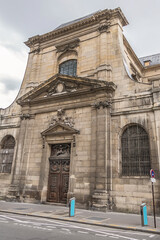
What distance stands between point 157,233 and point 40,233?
144 inches

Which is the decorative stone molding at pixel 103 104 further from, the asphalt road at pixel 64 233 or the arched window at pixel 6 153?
the arched window at pixel 6 153

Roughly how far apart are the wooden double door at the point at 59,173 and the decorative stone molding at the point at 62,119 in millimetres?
1522

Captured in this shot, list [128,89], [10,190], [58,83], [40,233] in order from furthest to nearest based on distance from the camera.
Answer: [58,83], [10,190], [128,89], [40,233]

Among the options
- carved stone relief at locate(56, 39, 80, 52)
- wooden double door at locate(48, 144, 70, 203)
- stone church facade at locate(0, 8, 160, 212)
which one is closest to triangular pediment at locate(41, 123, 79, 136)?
stone church facade at locate(0, 8, 160, 212)

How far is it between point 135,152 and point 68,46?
35.4ft

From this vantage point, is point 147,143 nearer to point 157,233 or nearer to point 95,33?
point 157,233

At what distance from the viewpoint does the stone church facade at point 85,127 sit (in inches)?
440

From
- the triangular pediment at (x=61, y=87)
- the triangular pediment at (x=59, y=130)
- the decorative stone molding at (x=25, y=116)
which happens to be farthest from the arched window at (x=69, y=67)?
the triangular pediment at (x=59, y=130)

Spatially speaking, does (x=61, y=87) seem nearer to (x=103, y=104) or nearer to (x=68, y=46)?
(x=103, y=104)

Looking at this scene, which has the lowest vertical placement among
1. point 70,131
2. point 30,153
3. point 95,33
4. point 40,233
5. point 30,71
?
point 40,233

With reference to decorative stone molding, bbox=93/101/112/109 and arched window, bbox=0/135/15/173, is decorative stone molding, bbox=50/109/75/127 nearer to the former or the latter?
decorative stone molding, bbox=93/101/112/109

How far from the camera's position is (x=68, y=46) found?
17.2 metres

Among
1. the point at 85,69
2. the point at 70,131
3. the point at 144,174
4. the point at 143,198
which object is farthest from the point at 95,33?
the point at 143,198

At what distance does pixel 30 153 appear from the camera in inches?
580
